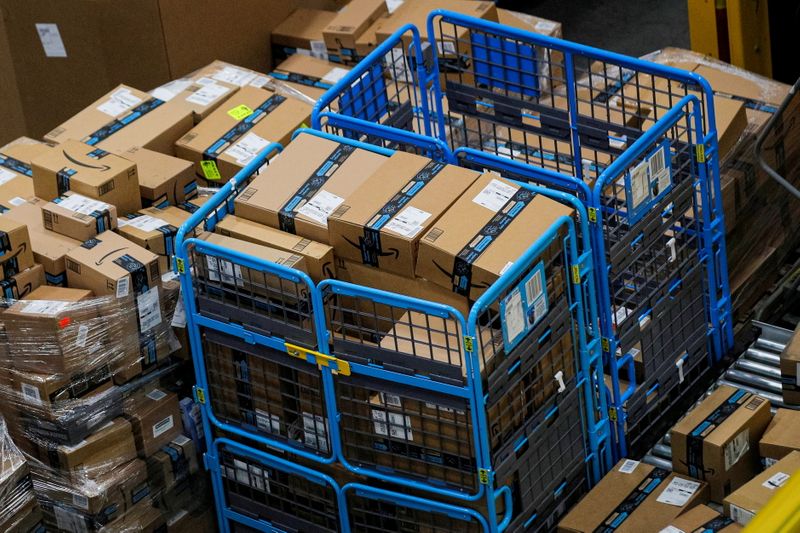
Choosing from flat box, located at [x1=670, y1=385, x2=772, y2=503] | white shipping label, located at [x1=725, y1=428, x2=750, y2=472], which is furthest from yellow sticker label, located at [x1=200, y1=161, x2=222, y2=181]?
white shipping label, located at [x1=725, y1=428, x2=750, y2=472]

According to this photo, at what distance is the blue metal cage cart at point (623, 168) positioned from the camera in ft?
16.2

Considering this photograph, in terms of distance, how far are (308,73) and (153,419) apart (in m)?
2.65

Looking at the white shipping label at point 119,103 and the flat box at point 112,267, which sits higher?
the white shipping label at point 119,103

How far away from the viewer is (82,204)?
17.5 feet

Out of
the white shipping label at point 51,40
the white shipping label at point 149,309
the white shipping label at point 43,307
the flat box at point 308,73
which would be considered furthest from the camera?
the white shipping label at point 51,40

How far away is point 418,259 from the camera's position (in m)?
4.54

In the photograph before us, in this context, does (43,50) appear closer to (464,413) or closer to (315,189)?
(315,189)

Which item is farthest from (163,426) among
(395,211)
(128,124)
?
(128,124)

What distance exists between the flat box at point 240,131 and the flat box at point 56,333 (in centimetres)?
120

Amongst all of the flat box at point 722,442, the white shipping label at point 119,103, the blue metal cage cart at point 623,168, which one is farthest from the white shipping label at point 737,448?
the white shipping label at point 119,103

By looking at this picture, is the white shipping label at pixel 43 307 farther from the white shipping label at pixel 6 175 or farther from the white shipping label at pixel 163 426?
the white shipping label at pixel 6 175

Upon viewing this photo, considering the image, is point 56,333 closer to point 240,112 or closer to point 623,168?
point 240,112

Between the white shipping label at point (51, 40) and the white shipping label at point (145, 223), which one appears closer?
the white shipping label at point (145, 223)

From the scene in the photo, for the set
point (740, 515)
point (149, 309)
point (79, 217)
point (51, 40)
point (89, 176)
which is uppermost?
point (51, 40)
